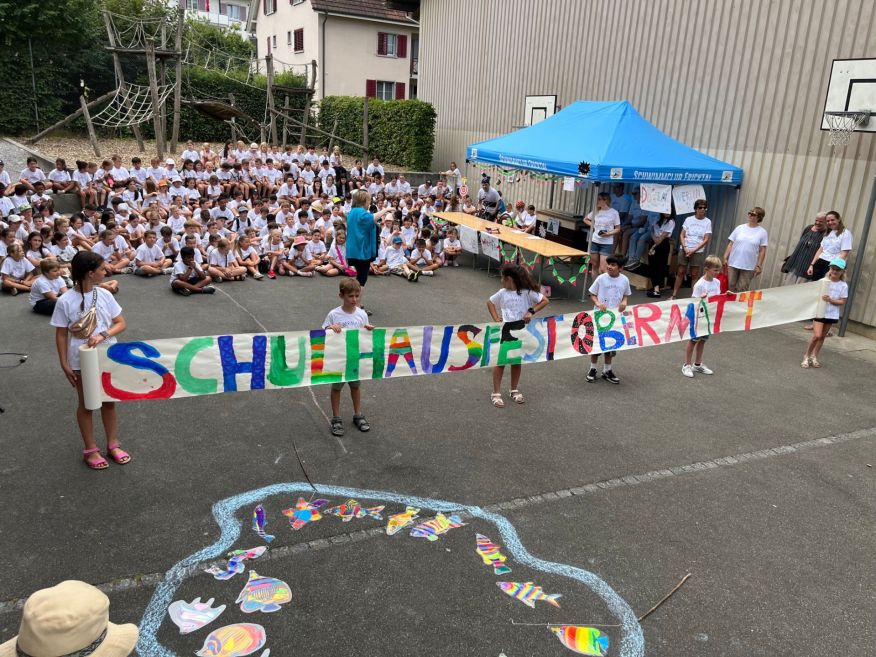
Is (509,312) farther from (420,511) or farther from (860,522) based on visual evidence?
(860,522)

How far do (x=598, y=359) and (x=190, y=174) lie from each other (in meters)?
13.3

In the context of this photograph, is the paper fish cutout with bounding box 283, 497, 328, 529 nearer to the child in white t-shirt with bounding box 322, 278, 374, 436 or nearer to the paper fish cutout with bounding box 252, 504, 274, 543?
the paper fish cutout with bounding box 252, 504, 274, 543

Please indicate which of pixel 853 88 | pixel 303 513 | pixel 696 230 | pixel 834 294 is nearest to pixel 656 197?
pixel 696 230

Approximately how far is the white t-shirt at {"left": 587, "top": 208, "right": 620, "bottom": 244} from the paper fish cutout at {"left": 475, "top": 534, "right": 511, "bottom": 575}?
931cm

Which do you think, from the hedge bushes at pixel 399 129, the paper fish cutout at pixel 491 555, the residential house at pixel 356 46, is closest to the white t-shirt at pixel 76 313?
the paper fish cutout at pixel 491 555

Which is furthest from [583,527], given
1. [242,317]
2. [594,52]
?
[594,52]

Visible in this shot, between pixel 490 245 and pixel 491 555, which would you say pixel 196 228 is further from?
pixel 491 555

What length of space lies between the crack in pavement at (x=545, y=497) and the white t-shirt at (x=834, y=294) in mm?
2078

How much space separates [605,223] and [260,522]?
991cm

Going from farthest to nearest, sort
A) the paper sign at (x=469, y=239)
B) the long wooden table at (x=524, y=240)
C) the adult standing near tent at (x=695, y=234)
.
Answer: the paper sign at (x=469, y=239) → the long wooden table at (x=524, y=240) → the adult standing near tent at (x=695, y=234)

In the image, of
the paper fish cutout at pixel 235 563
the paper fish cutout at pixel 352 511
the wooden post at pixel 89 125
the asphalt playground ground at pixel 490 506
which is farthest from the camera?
the wooden post at pixel 89 125

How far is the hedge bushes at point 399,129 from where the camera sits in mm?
24438

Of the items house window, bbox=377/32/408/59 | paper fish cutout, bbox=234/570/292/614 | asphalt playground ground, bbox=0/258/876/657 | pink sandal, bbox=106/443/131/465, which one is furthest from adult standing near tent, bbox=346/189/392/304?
house window, bbox=377/32/408/59

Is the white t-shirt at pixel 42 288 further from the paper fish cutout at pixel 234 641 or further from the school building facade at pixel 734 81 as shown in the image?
the school building facade at pixel 734 81
